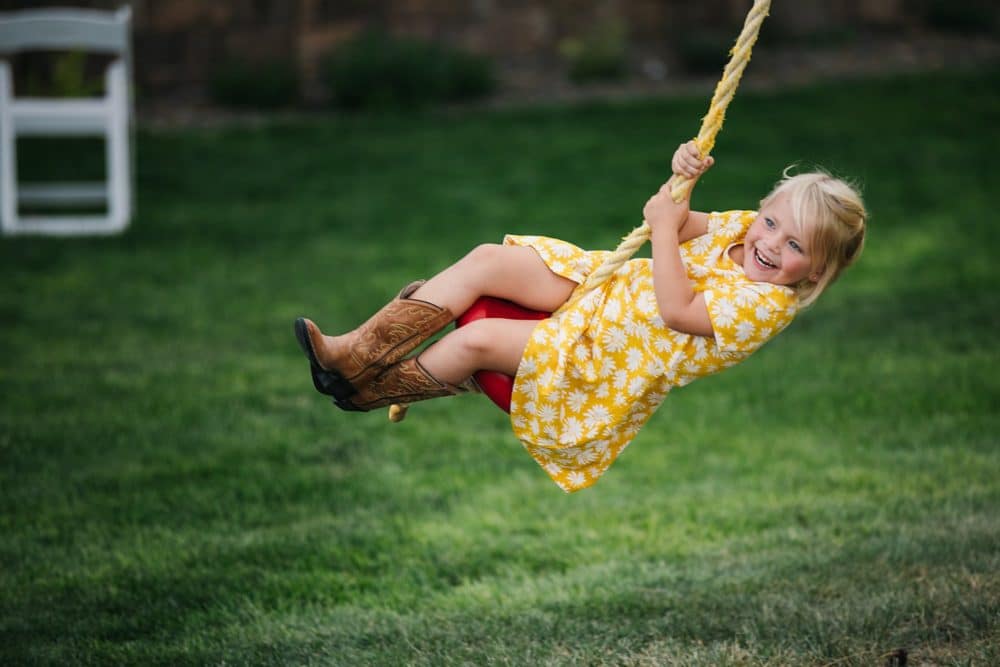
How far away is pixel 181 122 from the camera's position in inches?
451

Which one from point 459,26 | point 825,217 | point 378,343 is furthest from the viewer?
point 459,26

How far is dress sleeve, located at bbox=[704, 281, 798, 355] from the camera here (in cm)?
301

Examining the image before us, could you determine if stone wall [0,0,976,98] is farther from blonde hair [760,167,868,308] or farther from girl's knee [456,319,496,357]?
blonde hair [760,167,868,308]

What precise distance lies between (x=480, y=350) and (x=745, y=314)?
64 cm

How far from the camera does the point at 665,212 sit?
3014mm

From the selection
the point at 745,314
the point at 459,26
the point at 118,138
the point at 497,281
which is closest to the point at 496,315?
the point at 497,281

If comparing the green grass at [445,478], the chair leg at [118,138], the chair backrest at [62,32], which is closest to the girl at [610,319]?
the green grass at [445,478]

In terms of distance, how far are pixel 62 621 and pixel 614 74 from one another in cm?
982

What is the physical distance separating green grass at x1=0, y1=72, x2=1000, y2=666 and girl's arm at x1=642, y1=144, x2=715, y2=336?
94 centimetres

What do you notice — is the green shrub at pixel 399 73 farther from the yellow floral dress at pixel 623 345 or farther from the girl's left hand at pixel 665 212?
the girl's left hand at pixel 665 212

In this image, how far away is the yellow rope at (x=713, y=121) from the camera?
9.46 ft

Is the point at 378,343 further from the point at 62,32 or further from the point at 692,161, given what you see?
the point at 62,32

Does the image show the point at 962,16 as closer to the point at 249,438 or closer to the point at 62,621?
the point at 249,438

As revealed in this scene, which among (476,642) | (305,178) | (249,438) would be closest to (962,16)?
(305,178)
